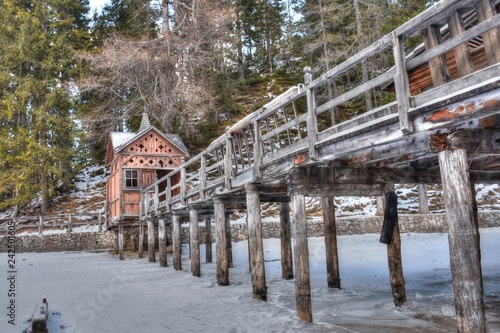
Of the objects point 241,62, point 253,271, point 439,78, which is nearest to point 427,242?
point 253,271

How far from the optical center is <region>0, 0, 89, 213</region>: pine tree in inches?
1131

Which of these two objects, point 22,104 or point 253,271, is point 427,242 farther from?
point 22,104

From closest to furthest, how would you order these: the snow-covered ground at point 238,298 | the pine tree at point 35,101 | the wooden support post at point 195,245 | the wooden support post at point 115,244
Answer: the snow-covered ground at point 238,298, the wooden support post at point 195,245, the wooden support post at point 115,244, the pine tree at point 35,101

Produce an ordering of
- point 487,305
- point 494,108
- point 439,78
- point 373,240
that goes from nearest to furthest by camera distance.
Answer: point 494,108 < point 439,78 < point 487,305 < point 373,240

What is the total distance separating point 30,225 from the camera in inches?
992

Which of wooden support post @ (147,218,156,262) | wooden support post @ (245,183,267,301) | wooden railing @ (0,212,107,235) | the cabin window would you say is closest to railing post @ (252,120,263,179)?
wooden support post @ (245,183,267,301)

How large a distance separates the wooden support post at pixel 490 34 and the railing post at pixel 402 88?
956 millimetres

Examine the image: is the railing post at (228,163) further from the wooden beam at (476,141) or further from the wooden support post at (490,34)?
the wooden support post at (490,34)

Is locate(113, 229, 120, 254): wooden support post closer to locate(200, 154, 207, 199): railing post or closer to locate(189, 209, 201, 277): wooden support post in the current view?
locate(189, 209, 201, 277): wooden support post

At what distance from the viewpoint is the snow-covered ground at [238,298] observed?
742 cm

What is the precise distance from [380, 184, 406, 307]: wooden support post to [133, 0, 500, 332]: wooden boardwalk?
2cm

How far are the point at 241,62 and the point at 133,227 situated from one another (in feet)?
101

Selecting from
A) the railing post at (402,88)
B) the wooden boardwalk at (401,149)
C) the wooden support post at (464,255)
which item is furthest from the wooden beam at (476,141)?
the railing post at (402,88)

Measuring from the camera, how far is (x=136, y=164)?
21719mm
